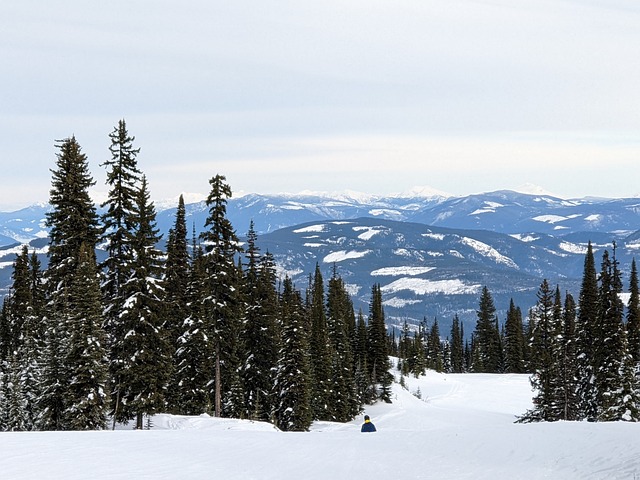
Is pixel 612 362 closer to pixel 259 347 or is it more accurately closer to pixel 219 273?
pixel 259 347

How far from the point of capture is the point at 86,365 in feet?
111

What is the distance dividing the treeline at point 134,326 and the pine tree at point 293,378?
9 cm

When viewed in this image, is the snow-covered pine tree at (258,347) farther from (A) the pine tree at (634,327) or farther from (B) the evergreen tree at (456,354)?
(B) the evergreen tree at (456,354)

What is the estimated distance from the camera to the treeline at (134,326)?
3531cm

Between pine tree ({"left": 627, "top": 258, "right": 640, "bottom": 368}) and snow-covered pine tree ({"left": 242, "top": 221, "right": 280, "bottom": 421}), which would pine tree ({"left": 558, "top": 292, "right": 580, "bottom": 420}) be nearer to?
pine tree ({"left": 627, "top": 258, "right": 640, "bottom": 368})

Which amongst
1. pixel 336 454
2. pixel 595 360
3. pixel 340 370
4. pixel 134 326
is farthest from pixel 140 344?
pixel 595 360

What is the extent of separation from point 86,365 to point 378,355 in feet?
178

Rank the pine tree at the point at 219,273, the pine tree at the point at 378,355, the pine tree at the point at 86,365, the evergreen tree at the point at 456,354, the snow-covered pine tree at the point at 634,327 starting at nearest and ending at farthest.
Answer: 1. the pine tree at the point at 86,365
2. the pine tree at the point at 219,273
3. the snow-covered pine tree at the point at 634,327
4. the pine tree at the point at 378,355
5. the evergreen tree at the point at 456,354

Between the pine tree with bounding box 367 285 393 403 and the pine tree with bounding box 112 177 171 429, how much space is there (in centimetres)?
4672

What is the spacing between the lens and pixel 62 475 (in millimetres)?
16375

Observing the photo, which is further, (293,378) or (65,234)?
(293,378)

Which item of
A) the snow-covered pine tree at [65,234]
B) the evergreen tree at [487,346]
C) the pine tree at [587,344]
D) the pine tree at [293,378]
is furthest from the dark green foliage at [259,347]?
the evergreen tree at [487,346]

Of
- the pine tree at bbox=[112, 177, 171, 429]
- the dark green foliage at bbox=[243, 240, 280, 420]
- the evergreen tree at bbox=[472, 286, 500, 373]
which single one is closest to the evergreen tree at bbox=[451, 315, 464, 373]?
the evergreen tree at bbox=[472, 286, 500, 373]

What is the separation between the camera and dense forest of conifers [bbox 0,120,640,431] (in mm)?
35750
